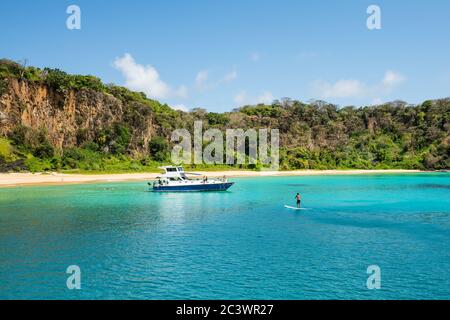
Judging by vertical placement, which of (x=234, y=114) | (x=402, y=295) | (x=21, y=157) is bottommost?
(x=402, y=295)

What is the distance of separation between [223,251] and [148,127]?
74.0m

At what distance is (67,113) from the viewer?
79.8 meters

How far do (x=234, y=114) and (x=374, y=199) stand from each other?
74.7 metres

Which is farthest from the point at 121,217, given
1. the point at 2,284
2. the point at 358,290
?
the point at 358,290

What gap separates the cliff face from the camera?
239 feet

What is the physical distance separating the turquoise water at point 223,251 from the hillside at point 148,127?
1668 inches

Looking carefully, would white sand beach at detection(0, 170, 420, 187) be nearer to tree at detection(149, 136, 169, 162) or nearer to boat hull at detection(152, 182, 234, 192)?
tree at detection(149, 136, 169, 162)

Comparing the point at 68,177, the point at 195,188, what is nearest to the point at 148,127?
the point at 68,177

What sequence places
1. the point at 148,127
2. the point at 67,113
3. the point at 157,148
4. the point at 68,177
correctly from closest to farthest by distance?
the point at 68,177, the point at 67,113, the point at 157,148, the point at 148,127

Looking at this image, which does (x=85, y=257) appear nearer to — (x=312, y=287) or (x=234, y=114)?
(x=312, y=287)

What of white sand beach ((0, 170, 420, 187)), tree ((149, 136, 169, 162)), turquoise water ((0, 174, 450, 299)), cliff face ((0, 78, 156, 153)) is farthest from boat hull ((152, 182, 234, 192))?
tree ((149, 136, 169, 162))

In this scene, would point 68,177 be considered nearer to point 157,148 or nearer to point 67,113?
point 67,113

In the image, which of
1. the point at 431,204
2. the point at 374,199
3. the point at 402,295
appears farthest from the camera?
the point at 374,199
